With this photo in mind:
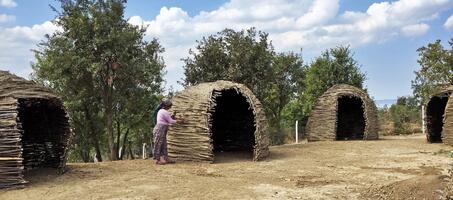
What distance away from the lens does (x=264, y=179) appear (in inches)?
337

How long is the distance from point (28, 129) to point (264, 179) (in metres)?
5.58

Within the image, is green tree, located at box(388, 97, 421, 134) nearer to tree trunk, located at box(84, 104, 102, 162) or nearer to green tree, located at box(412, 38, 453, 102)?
green tree, located at box(412, 38, 453, 102)

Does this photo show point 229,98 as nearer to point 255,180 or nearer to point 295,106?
point 255,180

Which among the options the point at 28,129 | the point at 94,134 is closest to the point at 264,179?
the point at 28,129

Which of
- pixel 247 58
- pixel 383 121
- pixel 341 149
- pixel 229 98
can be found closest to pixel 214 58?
pixel 247 58

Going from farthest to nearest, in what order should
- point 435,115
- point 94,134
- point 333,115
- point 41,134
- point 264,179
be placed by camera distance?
point 94,134, point 333,115, point 435,115, point 41,134, point 264,179

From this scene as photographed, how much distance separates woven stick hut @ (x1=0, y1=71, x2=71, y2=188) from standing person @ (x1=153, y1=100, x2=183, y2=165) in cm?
212

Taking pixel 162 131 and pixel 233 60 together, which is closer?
pixel 162 131

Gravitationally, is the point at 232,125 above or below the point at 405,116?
below

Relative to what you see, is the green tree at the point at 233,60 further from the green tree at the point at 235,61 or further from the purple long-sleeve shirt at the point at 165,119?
the purple long-sleeve shirt at the point at 165,119

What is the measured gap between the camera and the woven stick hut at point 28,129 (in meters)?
7.96

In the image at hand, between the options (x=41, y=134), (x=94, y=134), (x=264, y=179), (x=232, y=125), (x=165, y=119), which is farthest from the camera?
(x=94, y=134)

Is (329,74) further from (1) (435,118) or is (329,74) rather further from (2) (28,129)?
(2) (28,129)

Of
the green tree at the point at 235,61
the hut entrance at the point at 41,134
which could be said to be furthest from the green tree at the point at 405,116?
the hut entrance at the point at 41,134
